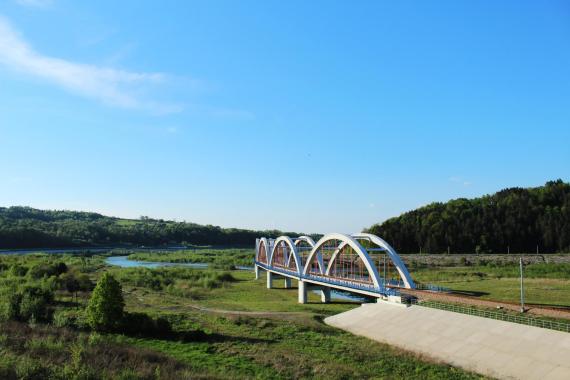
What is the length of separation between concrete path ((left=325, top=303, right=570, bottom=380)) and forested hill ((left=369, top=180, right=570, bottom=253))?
86.1m

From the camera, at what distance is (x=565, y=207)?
112 metres

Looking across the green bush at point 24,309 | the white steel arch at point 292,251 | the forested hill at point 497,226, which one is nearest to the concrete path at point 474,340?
the white steel arch at point 292,251

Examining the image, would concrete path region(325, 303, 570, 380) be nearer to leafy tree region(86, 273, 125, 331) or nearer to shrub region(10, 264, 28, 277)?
leafy tree region(86, 273, 125, 331)

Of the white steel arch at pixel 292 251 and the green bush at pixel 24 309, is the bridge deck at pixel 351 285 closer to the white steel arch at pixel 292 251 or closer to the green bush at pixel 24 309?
the white steel arch at pixel 292 251

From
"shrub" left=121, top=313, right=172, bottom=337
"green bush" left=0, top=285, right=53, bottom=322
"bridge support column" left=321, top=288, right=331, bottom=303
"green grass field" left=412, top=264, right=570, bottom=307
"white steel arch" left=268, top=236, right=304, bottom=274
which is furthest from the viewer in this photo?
"white steel arch" left=268, top=236, right=304, bottom=274

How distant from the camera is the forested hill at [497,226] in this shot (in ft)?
361

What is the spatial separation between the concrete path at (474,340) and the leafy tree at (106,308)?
18611mm

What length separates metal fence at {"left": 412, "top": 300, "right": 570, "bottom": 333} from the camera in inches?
1054

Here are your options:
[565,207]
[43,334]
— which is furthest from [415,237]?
[43,334]

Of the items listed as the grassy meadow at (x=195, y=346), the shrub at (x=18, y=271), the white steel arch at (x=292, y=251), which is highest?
the white steel arch at (x=292, y=251)

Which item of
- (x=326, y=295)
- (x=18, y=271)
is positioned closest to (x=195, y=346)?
(x=326, y=295)

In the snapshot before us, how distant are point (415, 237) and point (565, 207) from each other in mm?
36326

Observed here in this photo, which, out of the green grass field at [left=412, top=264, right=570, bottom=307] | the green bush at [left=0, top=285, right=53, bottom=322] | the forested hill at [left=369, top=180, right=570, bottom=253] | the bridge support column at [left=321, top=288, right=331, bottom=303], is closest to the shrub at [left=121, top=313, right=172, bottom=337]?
the green bush at [left=0, top=285, right=53, bottom=322]

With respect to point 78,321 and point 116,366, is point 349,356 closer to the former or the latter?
point 116,366
